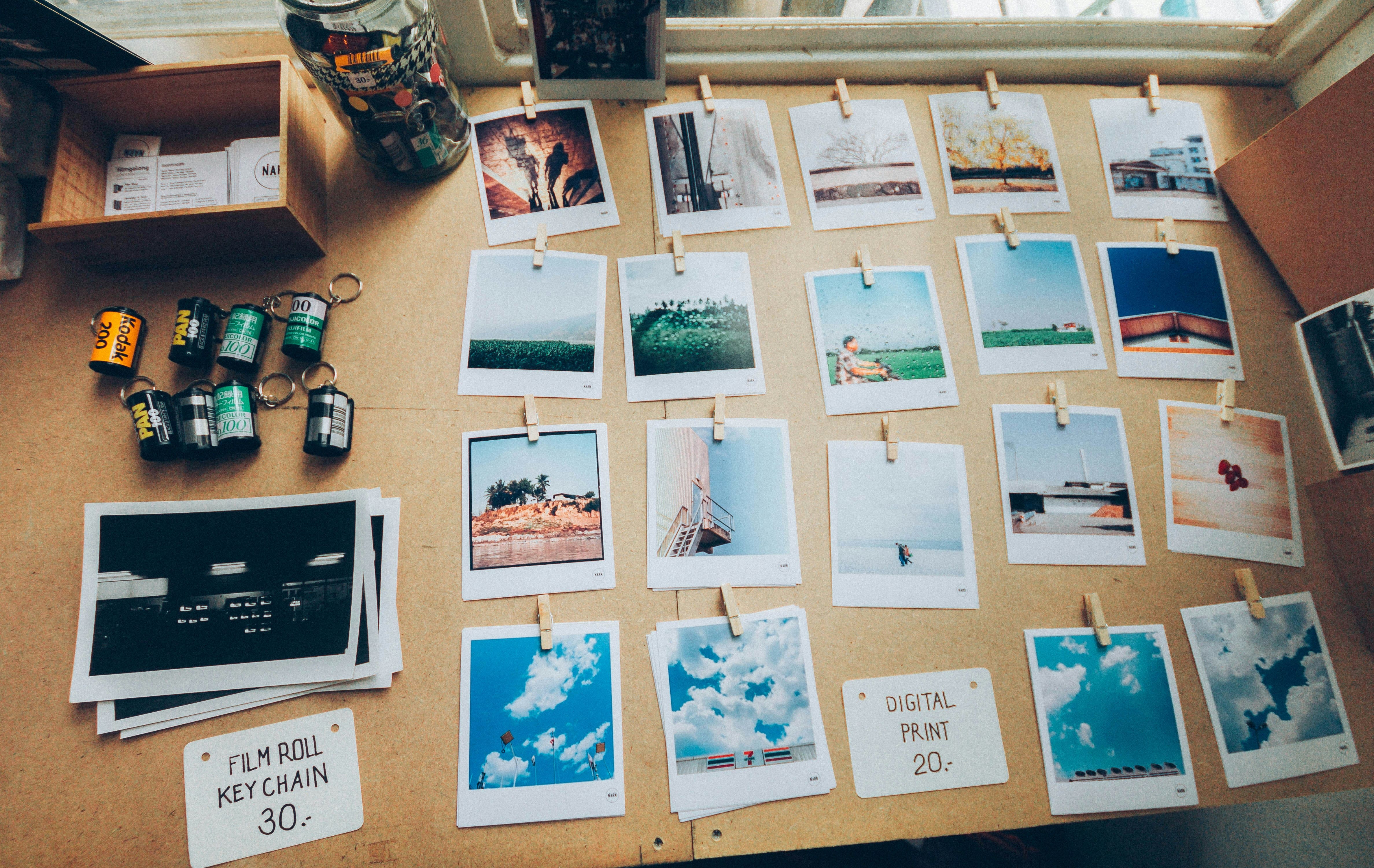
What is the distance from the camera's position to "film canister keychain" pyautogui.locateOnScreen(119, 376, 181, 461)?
85 centimetres

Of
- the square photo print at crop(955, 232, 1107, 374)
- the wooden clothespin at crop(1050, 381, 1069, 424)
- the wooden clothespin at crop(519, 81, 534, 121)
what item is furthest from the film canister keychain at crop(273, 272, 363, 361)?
the wooden clothespin at crop(1050, 381, 1069, 424)

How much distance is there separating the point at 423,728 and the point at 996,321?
1.14 m

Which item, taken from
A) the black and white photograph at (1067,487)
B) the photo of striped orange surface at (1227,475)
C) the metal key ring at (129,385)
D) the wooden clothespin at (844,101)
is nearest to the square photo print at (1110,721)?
the black and white photograph at (1067,487)

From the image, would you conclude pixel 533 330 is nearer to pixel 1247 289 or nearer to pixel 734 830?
pixel 734 830

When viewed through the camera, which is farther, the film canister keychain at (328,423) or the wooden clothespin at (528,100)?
the wooden clothespin at (528,100)

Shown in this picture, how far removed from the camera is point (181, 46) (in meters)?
1.00

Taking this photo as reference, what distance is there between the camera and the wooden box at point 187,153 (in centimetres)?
85

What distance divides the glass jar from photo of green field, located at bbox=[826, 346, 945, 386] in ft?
2.48

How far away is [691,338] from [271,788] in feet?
2.99

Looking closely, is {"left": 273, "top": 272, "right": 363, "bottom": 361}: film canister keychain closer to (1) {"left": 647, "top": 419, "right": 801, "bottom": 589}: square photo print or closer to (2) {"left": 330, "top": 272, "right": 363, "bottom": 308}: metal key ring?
(2) {"left": 330, "top": 272, "right": 363, "bottom": 308}: metal key ring

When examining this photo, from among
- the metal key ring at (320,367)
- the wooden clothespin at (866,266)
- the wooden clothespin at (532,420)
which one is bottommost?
the wooden clothespin at (532,420)

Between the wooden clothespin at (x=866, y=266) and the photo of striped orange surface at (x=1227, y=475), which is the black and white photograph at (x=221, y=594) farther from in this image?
the photo of striped orange surface at (x=1227, y=475)

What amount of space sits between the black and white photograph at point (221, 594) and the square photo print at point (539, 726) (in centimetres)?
17

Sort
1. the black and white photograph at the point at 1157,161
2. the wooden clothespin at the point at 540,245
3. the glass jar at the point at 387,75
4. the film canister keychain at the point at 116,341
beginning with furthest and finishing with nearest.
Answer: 1. the black and white photograph at the point at 1157,161
2. the wooden clothespin at the point at 540,245
3. the film canister keychain at the point at 116,341
4. the glass jar at the point at 387,75
